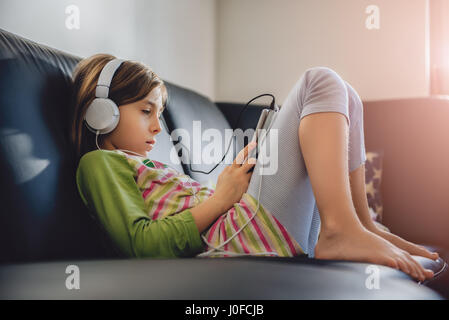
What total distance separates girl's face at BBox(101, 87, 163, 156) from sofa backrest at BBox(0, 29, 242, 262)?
0.13 meters

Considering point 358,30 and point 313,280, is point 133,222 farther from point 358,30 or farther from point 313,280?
point 358,30

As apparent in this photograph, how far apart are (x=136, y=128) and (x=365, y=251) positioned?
21.8 inches

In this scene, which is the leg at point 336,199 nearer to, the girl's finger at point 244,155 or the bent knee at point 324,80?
the bent knee at point 324,80

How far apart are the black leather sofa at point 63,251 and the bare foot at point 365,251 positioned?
0.15 feet

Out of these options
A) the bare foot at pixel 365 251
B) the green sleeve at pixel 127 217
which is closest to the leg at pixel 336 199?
the bare foot at pixel 365 251

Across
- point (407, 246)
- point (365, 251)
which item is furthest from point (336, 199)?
point (407, 246)

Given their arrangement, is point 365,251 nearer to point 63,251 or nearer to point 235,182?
point 235,182

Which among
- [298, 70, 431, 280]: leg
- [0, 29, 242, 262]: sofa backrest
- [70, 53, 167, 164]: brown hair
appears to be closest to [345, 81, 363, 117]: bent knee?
[298, 70, 431, 280]: leg

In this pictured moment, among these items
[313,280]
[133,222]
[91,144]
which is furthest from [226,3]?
[313,280]

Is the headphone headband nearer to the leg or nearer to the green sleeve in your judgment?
the green sleeve

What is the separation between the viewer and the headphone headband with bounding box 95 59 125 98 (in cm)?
87

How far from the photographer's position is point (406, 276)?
2.05 ft

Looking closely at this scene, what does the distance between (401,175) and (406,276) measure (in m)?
1.24

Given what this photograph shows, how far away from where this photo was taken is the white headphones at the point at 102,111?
86 centimetres
